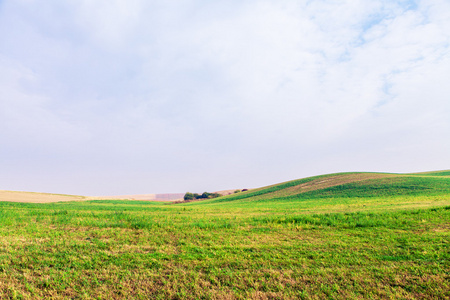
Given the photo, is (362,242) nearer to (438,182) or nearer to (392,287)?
(392,287)

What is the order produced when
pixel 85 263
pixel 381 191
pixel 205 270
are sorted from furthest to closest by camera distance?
pixel 381 191, pixel 85 263, pixel 205 270

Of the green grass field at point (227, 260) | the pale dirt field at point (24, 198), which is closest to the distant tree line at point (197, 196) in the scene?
the pale dirt field at point (24, 198)

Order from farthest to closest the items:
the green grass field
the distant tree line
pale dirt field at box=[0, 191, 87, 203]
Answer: the distant tree line → pale dirt field at box=[0, 191, 87, 203] → the green grass field

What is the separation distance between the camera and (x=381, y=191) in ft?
127

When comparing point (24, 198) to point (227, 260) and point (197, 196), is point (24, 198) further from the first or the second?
point (227, 260)

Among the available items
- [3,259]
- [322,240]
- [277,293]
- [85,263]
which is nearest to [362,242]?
[322,240]

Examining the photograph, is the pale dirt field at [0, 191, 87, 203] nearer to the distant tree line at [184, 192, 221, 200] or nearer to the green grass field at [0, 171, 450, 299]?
the distant tree line at [184, 192, 221, 200]

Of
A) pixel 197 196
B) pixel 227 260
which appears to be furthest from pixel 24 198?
pixel 227 260

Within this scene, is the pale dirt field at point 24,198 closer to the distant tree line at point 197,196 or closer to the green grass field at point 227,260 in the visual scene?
the distant tree line at point 197,196

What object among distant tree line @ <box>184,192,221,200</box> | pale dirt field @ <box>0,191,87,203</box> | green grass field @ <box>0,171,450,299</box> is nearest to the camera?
green grass field @ <box>0,171,450,299</box>

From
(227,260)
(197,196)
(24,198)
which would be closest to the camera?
(227,260)

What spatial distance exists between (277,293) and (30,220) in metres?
14.2

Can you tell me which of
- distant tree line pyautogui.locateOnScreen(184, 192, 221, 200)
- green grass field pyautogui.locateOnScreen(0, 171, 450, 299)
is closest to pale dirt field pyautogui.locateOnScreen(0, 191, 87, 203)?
distant tree line pyautogui.locateOnScreen(184, 192, 221, 200)

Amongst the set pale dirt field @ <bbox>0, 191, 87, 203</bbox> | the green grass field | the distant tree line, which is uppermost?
the green grass field
